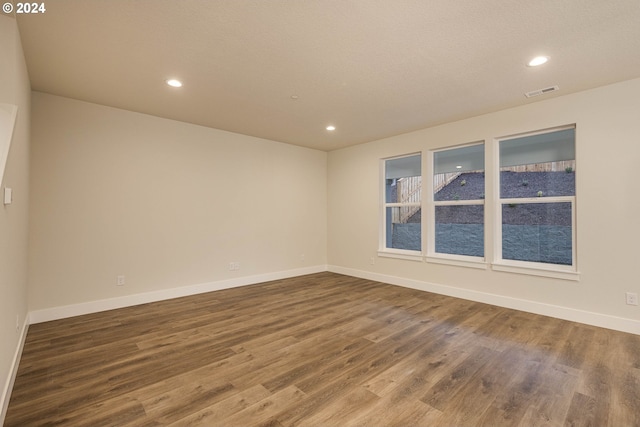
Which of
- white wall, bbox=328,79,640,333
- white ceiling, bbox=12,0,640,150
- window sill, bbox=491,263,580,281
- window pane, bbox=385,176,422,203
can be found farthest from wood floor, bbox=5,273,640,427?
white ceiling, bbox=12,0,640,150

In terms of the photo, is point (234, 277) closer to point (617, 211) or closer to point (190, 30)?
point (190, 30)

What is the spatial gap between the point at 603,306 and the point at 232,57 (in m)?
4.52

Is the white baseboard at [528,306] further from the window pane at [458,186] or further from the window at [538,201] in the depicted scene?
the window pane at [458,186]

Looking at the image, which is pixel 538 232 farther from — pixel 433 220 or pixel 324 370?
pixel 324 370

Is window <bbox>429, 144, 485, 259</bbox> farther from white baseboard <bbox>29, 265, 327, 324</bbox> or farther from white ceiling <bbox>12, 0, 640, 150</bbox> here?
white baseboard <bbox>29, 265, 327, 324</bbox>

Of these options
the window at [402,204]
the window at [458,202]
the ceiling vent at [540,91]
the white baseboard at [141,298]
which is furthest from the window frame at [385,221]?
the white baseboard at [141,298]

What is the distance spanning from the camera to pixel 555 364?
7.54 feet

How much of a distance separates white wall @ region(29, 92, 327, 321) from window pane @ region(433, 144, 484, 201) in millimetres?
2658

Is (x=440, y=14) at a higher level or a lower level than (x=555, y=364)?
higher

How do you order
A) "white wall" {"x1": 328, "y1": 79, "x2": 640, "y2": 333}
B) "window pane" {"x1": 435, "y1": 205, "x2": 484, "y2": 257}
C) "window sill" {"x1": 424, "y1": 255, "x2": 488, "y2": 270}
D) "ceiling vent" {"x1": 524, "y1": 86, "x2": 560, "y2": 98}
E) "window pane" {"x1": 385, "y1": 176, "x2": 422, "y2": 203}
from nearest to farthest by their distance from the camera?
"white wall" {"x1": 328, "y1": 79, "x2": 640, "y2": 333}, "ceiling vent" {"x1": 524, "y1": 86, "x2": 560, "y2": 98}, "window sill" {"x1": 424, "y1": 255, "x2": 488, "y2": 270}, "window pane" {"x1": 435, "y1": 205, "x2": 484, "y2": 257}, "window pane" {"x1": 385, "y1": 176, "x2": 422, "y2": 203}

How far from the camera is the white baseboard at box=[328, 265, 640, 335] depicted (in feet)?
9.71

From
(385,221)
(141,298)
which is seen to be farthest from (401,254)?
(141,298)

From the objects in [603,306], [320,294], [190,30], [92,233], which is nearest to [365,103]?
[190,30]

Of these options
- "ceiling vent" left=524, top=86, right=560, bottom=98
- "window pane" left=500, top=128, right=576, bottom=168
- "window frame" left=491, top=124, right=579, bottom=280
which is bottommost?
"window frame" left=491, top=124, right=579, bottom=280
